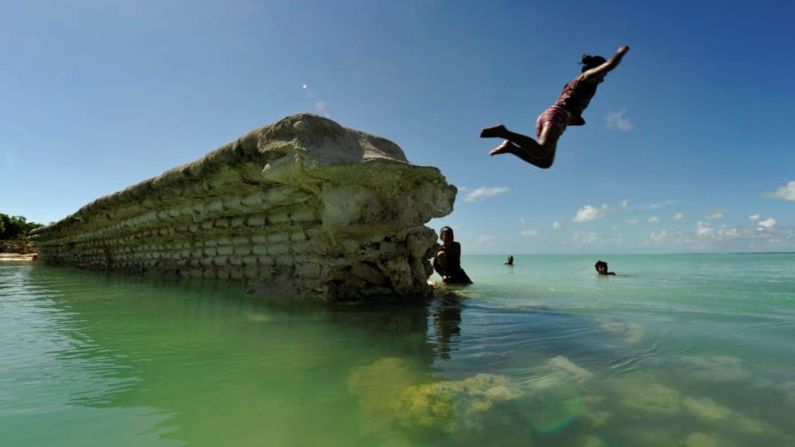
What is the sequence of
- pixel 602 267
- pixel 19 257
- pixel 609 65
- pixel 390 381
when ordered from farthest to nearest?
pixel 19 257 → pixel 602 267 → pixel 609 65 → pixel 390 381

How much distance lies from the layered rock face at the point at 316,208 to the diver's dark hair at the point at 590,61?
1.98m

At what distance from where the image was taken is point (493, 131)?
393 centimetres

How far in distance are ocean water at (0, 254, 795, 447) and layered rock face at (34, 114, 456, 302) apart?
1.20m

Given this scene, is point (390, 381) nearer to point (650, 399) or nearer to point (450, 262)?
point (650, 399)

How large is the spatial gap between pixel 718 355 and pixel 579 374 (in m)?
1.18

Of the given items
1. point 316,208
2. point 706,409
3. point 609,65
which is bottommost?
point 706,409

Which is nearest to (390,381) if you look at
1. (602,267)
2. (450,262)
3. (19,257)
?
(450,262)

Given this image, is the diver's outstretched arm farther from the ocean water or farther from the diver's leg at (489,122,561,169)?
the ocean water

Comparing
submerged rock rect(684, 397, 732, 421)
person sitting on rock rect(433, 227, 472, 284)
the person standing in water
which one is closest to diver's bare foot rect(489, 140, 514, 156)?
the person standing in water

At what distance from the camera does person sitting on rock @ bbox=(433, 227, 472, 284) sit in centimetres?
905

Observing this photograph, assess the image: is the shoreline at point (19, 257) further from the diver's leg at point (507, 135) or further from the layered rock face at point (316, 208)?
the diver's leg at point (507, 135)

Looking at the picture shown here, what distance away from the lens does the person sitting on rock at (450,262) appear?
29.7 feet

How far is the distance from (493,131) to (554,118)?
0.69 m

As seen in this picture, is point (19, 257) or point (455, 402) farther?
point (19, 257)
